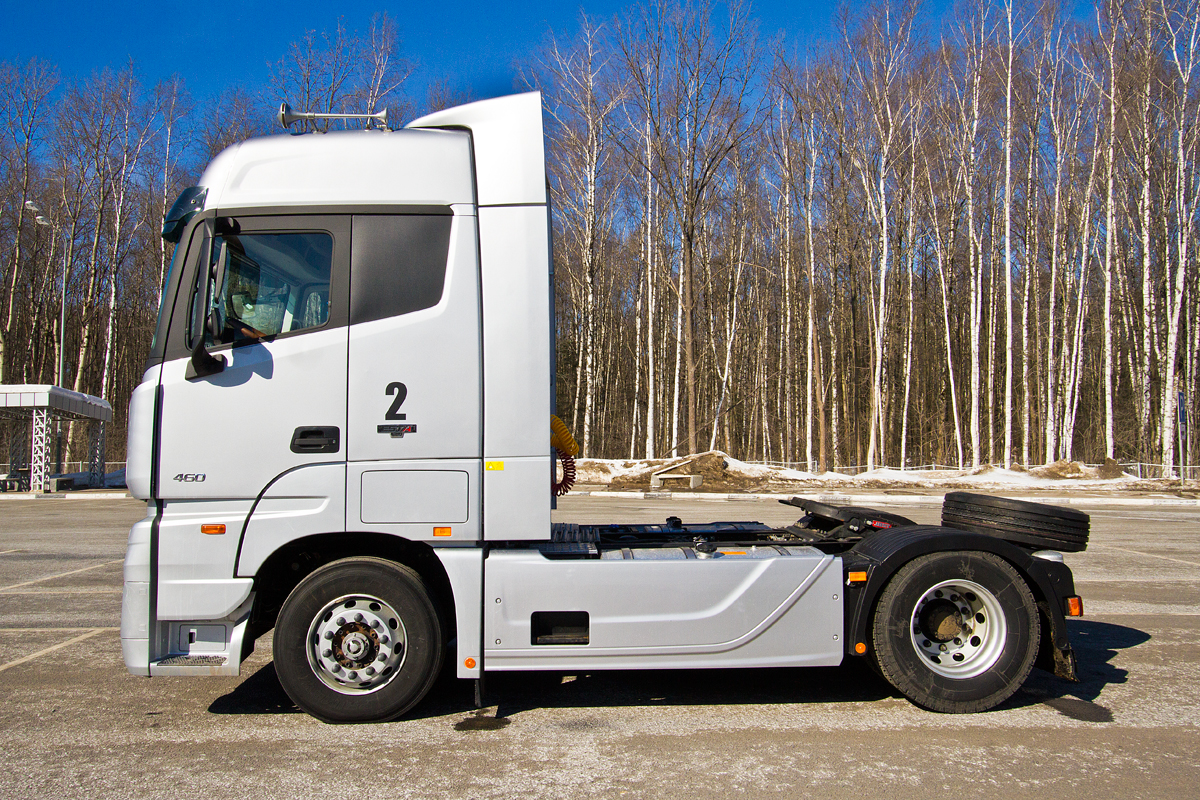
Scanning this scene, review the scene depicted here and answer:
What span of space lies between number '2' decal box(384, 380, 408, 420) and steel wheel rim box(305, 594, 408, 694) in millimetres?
1036

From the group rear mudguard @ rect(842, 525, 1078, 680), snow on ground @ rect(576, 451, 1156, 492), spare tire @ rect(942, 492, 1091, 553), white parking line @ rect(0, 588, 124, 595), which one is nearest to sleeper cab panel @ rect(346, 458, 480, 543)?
rear mudguard @ rect(842, 525, 1078, 680)

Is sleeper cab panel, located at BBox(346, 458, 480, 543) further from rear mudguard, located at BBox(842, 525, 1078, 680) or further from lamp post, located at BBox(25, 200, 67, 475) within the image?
lamp post, located at BBox(25, 200, 67, 475)

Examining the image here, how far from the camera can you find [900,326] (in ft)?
112

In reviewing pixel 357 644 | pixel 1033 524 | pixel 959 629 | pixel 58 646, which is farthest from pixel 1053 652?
pixel 58 646

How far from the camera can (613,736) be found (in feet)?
13.7

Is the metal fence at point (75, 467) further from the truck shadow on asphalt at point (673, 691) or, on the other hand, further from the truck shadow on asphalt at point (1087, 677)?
the truck shadow on asphalt at point (1087, 677)

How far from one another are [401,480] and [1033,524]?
4.12m

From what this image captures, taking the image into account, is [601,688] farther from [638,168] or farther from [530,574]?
[638,168]

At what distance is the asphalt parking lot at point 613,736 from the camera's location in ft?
11.7

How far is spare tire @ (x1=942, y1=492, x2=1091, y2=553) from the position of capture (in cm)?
491

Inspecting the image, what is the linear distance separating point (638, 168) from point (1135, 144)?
1727 centimetres

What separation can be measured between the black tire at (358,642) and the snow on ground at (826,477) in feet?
55.0

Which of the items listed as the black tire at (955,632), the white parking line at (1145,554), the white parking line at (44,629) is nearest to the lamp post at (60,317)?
the white parking line at (44,629)

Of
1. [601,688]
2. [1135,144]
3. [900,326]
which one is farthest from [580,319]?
[601,688]
